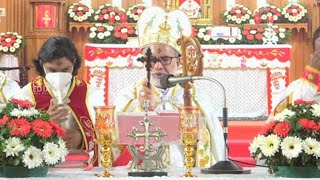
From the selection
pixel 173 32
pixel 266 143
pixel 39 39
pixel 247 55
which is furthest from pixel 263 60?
pixel 266 143

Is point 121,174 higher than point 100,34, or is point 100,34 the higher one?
point 100,34

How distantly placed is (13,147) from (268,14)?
1010cm

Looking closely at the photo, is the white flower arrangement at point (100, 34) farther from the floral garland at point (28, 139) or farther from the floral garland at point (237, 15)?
the floral garland at point (28, 139)

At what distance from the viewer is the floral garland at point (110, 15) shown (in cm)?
1383

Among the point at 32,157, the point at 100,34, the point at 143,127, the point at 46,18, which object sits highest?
the point at 46,18

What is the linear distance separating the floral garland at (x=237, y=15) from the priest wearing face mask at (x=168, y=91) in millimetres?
7673

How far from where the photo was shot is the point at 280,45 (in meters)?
11.4

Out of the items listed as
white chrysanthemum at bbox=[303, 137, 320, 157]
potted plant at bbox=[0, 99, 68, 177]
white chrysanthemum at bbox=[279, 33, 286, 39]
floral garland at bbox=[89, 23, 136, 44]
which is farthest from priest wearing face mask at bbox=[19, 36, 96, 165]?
white chrysanthemum at bbox=[279, 33, 286, 39]

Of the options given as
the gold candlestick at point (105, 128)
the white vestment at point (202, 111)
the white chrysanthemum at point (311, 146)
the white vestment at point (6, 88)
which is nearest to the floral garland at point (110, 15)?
the white vestment at point (6, 88)

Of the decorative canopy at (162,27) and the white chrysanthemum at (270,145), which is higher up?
the decorative canopy at (162,27)

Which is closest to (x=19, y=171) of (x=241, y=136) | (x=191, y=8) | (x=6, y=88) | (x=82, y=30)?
(x=6, y=88)

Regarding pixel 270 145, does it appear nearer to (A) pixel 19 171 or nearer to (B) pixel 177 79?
(B) pixel 177 79

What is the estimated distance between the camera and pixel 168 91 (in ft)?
20.2

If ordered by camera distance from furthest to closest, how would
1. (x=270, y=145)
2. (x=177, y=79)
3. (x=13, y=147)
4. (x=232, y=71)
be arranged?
(x=232, y=71) < (x=177, y=79) < (x=270, y=145) < (x=13, y=147)
